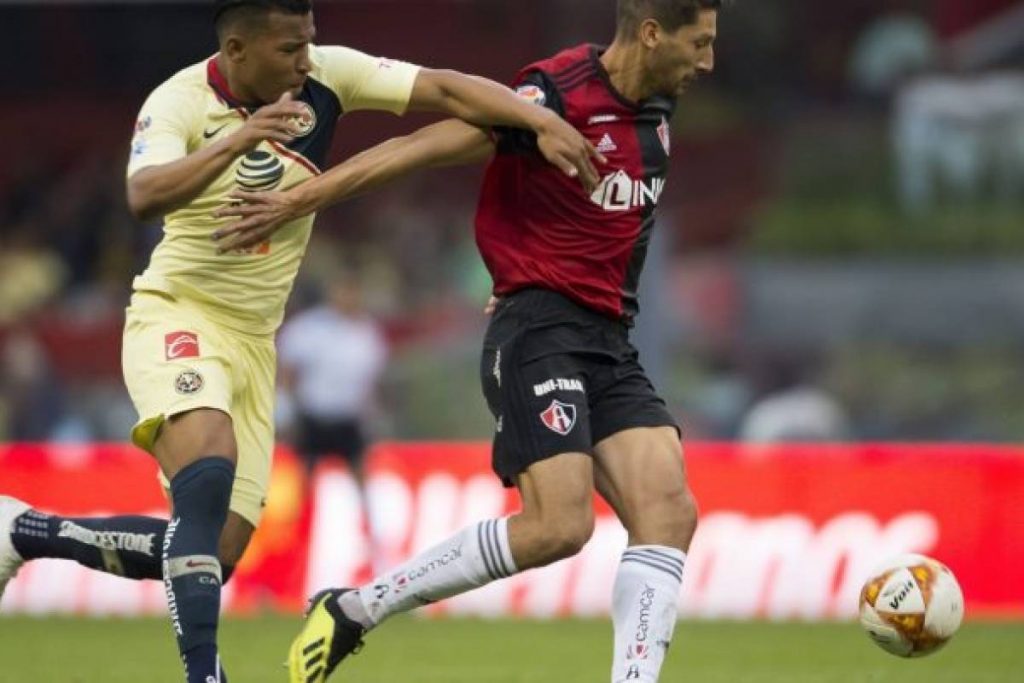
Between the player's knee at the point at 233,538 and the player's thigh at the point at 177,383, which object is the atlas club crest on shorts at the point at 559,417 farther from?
the player's knee at the point at 233,538

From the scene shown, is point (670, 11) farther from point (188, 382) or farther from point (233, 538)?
point (233, 538)

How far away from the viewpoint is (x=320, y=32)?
72.7 feet

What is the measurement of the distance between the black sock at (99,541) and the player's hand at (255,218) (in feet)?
3.87

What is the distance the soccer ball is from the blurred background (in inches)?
404

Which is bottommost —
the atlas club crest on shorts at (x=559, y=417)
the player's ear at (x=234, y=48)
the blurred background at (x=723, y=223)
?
the atlas club crest on shorts at (x=559, y=417)

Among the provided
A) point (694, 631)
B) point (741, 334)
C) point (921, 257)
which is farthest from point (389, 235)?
point (694, 631)

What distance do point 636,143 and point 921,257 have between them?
13.2 m

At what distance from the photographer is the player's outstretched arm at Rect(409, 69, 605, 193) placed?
743cm

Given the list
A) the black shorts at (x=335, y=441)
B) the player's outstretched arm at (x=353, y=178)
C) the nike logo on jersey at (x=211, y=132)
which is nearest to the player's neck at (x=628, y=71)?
the player's outstretched arm at (x=353, y=178)

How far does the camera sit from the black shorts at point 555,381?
745cm

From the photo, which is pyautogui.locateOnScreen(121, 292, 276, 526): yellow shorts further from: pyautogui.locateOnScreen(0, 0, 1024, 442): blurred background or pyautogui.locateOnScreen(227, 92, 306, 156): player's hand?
pyautogui.locateOnScreen(0, 0, 1024, 442): blurred background

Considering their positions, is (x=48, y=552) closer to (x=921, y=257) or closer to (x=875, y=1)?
(x=921, y=257)

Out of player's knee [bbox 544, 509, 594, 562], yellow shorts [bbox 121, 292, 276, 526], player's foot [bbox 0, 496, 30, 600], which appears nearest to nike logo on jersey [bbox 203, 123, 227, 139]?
yellow shorts [bbox 121, 292, 276, 526]

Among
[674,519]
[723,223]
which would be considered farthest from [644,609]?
[723,223]
